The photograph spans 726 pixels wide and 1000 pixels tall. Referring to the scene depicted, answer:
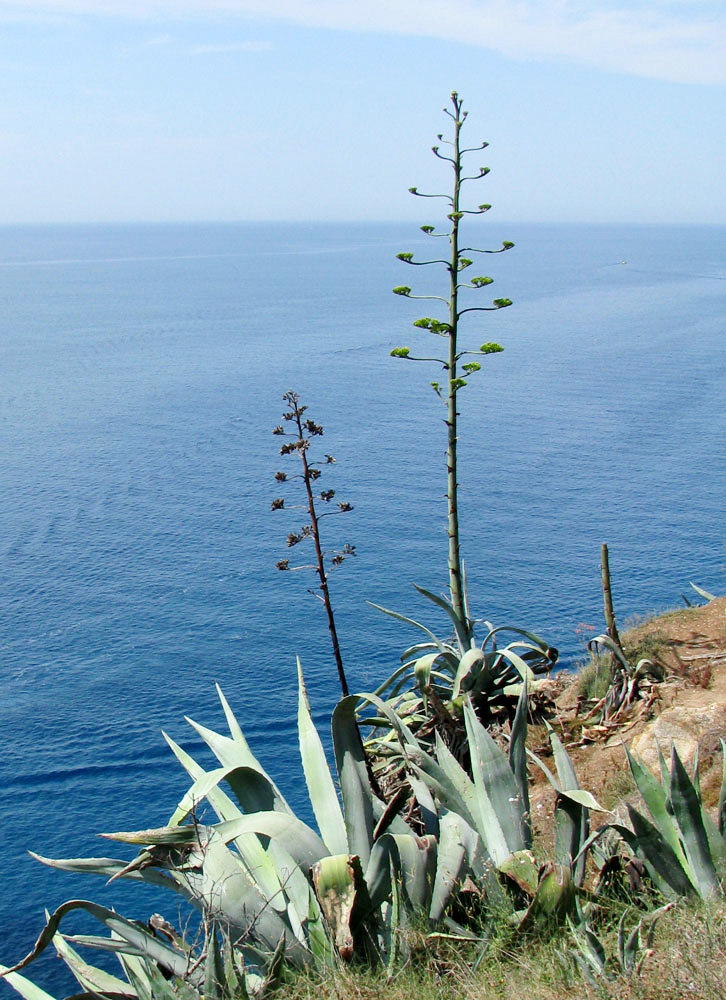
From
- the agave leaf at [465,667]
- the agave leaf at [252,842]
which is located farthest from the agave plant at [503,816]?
the agave leaf at [465,667]

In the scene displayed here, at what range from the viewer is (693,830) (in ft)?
16.9

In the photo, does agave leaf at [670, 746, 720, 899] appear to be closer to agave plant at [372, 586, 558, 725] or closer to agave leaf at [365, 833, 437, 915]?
agave leaf at [365, 833, 437, 915]

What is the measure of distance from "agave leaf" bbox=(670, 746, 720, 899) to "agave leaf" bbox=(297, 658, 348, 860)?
1829 mm

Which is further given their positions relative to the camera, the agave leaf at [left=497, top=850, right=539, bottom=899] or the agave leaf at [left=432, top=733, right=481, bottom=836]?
the agave leaf at [left=432, top=733, right=481, bottom=836]

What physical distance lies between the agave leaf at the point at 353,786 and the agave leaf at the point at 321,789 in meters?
0.10

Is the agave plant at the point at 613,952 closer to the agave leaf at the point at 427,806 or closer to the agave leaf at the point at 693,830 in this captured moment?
the agave leaf at the point at 693,830

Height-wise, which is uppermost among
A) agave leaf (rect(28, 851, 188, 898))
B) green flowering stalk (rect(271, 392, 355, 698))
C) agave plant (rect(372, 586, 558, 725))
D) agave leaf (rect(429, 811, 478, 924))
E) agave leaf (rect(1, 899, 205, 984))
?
green flowering stalk (rect(271, 392, 355, 698))

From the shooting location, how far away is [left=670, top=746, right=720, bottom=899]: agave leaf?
5133 millimetres

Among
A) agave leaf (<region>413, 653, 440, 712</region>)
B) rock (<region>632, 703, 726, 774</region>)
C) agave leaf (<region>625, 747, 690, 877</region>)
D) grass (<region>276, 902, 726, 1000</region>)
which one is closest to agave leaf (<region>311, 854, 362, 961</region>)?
grass (<region>276, 902, 726, 1000</region>)

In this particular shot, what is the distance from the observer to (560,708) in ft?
36.2

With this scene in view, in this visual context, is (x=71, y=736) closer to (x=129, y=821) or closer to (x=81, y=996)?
(x=129, y=821)

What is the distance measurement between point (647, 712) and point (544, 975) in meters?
5.73

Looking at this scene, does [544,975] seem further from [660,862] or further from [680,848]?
[680,848]

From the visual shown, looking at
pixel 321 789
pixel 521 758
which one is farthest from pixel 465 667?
pixel 321 789
